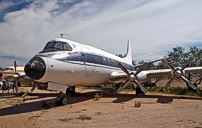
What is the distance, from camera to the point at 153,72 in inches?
635

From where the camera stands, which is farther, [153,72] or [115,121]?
[153,72]

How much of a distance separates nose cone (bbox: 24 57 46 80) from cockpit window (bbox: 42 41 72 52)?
1.95 m

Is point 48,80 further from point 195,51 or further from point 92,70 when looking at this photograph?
point 195,51

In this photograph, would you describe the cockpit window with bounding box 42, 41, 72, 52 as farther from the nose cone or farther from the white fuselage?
the nose cone

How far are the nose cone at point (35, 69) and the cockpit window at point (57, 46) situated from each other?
195cm

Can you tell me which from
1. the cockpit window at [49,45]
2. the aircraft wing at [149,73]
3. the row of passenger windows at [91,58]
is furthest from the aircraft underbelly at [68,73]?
the aircraft wing at [149,73]

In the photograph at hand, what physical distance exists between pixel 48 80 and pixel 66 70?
4.14 ft

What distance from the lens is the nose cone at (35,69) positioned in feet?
29.3

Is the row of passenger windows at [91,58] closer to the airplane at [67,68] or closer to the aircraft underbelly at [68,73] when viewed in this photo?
the airplane at [67,68]

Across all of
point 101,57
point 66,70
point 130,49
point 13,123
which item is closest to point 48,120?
point 13,123

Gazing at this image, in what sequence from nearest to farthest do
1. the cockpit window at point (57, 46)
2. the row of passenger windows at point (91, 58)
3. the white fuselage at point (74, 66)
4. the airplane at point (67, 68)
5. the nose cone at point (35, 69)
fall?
the nose cone at point (35, 69), the airplane at point (67, 68), the white fuselage at point (74, 66), the cockpit window at point (57, 46), the row of passenger windows at point (91, 58)

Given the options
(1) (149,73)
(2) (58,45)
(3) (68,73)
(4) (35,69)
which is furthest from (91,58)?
(1) (149,73)

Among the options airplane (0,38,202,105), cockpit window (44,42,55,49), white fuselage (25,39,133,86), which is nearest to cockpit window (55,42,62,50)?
airplane (0,38,202,105)

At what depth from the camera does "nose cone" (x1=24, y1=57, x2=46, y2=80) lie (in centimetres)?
894
